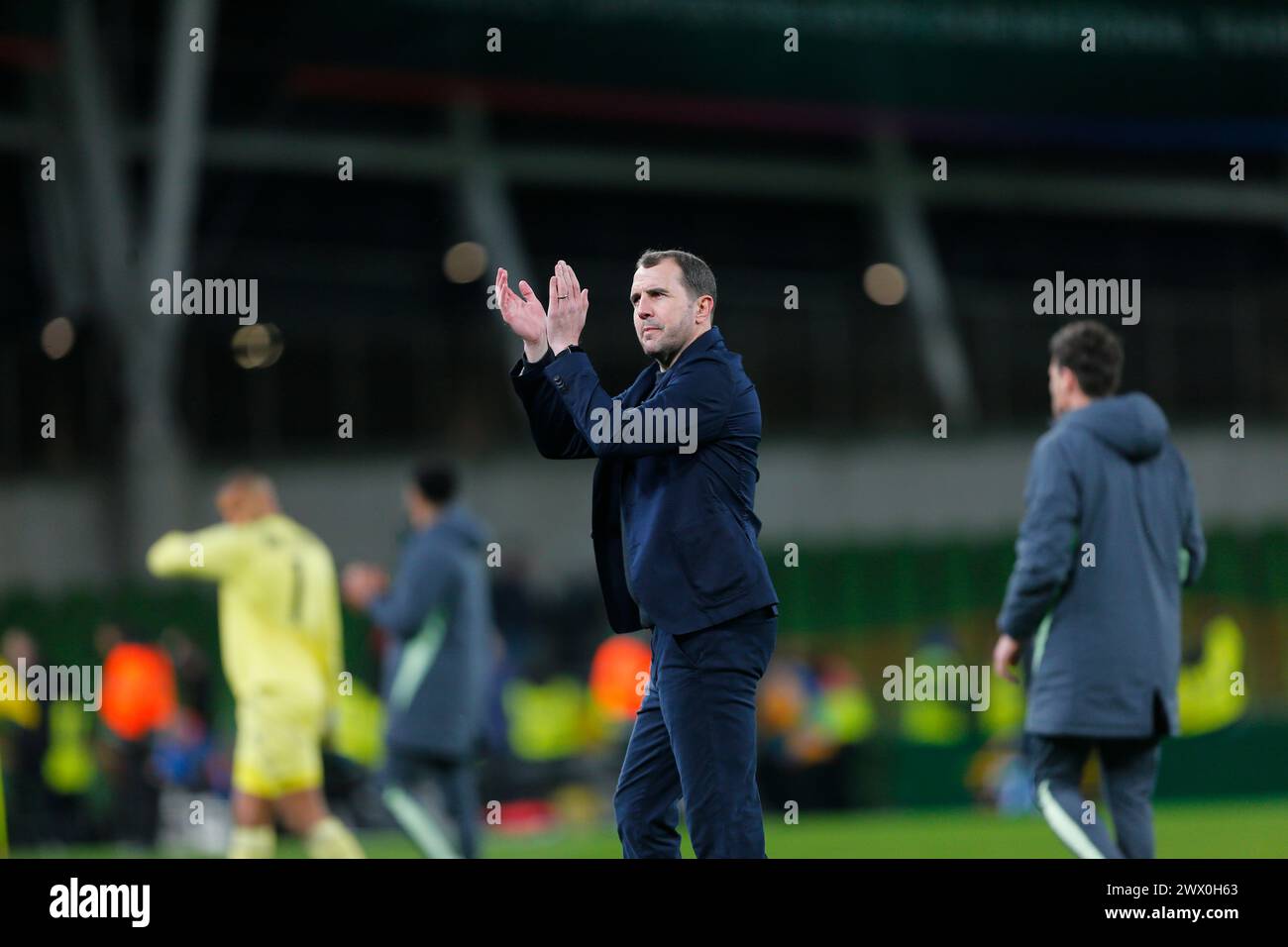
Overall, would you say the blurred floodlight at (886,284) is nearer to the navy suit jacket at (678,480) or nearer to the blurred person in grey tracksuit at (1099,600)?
the blurred person in grey tracksuit at (1099,600)

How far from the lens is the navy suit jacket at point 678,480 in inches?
243

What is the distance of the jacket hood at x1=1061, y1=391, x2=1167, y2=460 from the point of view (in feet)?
25.5

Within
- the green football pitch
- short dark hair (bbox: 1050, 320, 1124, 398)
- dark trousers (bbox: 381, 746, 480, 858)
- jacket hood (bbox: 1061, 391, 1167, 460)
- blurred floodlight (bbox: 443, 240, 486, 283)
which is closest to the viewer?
jacket hood (bbox: 1061, 391, 1167, 460)

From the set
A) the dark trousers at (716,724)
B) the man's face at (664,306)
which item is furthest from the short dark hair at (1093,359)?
the dark trousers at (716,724)

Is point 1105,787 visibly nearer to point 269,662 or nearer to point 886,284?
point 269,662

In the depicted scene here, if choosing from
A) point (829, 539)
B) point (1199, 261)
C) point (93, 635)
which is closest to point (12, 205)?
point (93, 635)

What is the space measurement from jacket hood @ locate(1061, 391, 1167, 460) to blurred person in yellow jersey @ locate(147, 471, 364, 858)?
4116mm

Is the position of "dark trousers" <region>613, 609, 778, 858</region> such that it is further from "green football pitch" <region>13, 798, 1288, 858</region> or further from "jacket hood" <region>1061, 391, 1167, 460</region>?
"green football pitch" <region>13, 798, 1288, 858</region>

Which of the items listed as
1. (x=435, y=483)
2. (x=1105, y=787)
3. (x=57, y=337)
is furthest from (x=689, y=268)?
(x=57, y=337)

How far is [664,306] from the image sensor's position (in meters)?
6.38

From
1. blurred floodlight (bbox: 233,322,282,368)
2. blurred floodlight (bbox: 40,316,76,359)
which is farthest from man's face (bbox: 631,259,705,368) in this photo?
blurred floodlight (bbox: 233,322,282,368)
